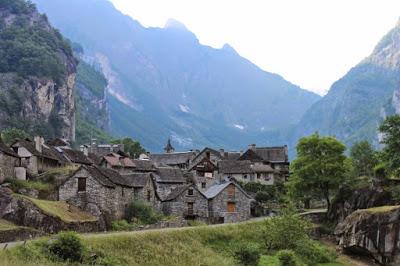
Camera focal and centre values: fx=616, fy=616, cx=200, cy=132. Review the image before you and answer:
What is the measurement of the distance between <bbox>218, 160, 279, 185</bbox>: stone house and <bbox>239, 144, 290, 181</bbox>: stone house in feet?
16.0

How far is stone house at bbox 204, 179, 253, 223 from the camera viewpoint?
271 ft

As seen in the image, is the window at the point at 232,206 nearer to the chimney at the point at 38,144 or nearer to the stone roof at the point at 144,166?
the stone roof at the point at 144,166

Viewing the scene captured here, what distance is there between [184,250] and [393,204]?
27.3 metres

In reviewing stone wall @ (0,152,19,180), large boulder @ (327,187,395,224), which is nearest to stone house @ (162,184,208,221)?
large boulder @ (327,187,395,224)

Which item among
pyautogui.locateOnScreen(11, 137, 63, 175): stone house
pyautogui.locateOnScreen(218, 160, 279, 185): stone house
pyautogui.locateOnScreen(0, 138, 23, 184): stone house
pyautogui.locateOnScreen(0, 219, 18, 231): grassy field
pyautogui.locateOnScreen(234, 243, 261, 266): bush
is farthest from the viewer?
pyautogui.locateOnScreen(218, 160, 279, 185): stone house

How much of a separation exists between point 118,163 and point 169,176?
8193 mm

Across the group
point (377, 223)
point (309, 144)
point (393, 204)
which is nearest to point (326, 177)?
point (309, 144)

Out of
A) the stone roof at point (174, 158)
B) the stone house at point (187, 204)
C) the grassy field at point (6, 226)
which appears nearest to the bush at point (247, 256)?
the grassy field at point (6, 226)

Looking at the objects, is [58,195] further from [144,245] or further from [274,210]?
[274,210]

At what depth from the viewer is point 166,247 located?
53844mm

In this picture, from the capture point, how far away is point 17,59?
7274 inches

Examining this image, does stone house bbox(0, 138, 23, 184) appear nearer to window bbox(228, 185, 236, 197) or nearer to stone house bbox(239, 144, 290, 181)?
window bbox(228, 185, 236, 197)

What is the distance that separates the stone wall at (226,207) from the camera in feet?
272

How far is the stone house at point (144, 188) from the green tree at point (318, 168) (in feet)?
66.8
